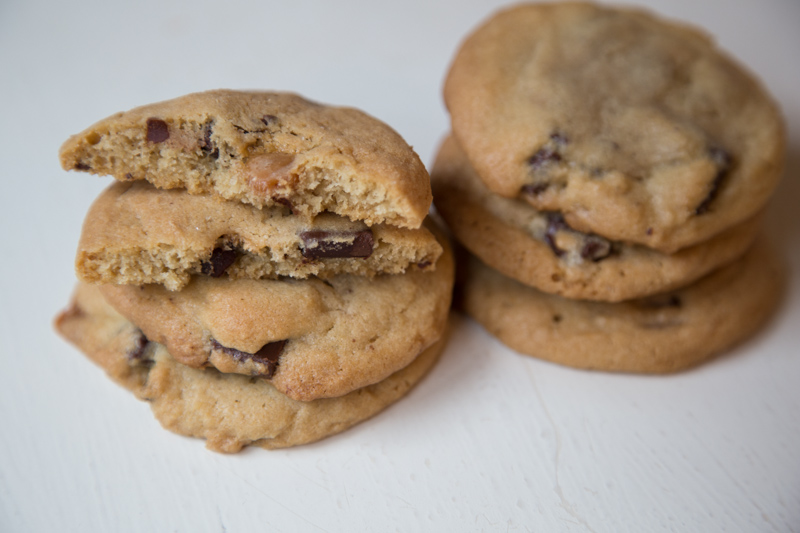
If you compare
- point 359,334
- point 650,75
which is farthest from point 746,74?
point 359,334

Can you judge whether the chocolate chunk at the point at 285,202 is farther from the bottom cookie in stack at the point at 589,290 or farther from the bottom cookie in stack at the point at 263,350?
the bottom cookie in stack at the point at 589,290

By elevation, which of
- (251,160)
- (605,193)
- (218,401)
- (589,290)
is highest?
(251,160)

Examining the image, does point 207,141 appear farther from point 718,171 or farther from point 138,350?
point 718,171

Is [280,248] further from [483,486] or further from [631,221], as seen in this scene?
[631,221]

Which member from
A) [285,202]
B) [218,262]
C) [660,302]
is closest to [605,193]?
[660,302]

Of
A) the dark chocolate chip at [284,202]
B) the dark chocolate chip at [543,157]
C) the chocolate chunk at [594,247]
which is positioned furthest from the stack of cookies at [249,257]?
the chocolate chunk at [594,247]

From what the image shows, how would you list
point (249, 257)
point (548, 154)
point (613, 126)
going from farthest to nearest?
point (613, 126) < point (548, 154) < point (249, 257)
